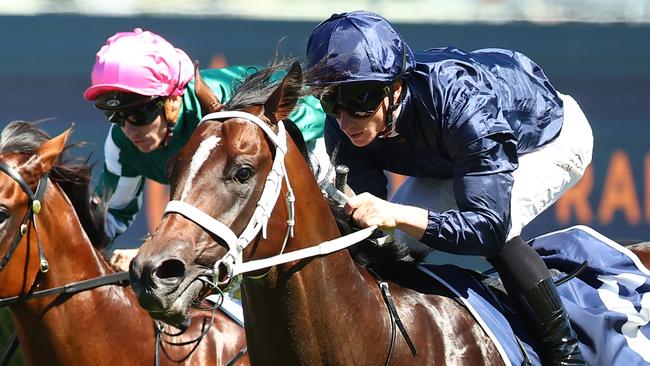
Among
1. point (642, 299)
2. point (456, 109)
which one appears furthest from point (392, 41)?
point (642, 299)

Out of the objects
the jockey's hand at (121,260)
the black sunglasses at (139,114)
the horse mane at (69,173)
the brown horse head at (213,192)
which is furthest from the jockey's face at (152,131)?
the brown horse head at (213,192)

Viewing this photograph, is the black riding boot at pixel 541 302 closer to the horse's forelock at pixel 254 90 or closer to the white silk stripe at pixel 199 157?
the horse's forelock at pixel 254 90

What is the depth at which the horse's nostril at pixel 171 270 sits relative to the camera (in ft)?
7.89

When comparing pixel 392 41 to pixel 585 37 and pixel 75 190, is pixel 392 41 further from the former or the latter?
pixel 585 37

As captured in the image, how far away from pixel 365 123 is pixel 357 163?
425mm

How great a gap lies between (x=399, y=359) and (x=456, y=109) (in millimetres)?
702

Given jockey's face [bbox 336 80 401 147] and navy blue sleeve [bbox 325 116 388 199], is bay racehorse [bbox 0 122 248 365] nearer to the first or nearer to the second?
navy blue sleeve [bbox 325 116 388 199]

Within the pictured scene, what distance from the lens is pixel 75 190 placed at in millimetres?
3967

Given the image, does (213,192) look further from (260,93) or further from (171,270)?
(260,93)

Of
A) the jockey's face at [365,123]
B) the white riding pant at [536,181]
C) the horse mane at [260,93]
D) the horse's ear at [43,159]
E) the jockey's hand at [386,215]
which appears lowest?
the horse's ear at [43,159]

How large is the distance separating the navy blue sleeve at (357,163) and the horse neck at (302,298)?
2.01 feet

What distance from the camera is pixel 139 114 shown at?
4152 mm

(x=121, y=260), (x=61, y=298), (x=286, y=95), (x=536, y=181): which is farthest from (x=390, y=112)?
(x=121, y=260)

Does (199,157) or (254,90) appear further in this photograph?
(254,90)
